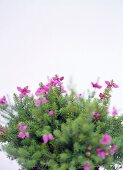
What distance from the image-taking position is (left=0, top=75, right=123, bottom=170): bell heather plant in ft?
5.02

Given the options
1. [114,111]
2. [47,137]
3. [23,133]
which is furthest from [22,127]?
[114,111]

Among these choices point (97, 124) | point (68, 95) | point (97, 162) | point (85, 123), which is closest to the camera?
point (85, 123)

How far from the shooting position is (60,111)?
173cm

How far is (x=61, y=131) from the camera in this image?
5.43 feet

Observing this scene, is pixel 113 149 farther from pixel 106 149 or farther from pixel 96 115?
pixel 96 115

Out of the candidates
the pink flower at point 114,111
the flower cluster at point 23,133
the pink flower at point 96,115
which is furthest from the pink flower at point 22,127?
the pink flower at point 114,111

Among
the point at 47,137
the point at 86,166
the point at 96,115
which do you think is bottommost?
the point at 86,166

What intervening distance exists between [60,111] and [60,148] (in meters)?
0.17

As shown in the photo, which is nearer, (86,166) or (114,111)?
(86,166)

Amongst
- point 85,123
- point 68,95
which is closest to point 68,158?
point 85,123

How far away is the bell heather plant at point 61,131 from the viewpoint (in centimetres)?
153

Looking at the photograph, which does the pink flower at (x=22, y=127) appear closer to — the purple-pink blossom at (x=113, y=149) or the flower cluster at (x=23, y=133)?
the flower cluster at (x=23, y=133)

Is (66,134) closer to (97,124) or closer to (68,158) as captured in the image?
(68,158)

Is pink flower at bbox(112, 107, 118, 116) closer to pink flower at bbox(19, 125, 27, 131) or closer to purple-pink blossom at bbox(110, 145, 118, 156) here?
purple-pink blossom at bbox(110, 145, 118, 156)
